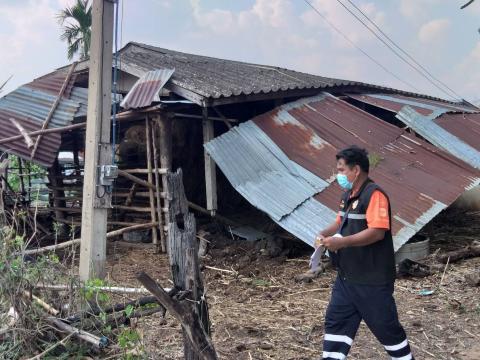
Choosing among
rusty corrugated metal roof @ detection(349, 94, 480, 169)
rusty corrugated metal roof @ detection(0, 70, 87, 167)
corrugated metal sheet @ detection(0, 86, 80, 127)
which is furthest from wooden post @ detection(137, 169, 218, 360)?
rusty corrugated metal roof @ detection(349, 94, 480, 169)

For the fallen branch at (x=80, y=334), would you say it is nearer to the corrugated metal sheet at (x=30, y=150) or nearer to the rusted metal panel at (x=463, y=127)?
the corrugated metal sheet at (x=30, y=150)

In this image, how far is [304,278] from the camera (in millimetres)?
6602

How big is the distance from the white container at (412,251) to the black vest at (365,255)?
3715mm

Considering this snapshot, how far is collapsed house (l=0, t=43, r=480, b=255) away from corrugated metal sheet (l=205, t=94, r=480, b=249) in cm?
2

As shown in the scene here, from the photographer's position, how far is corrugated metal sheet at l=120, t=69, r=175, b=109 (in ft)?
26.2

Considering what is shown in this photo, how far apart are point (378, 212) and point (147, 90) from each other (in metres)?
5.77

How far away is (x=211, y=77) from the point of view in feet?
30.6

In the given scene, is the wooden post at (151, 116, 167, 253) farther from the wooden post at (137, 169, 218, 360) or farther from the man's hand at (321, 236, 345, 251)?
the man's hand at (321, 236, 345, 251)

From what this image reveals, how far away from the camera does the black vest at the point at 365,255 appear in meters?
3.36

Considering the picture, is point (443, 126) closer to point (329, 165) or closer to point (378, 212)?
point (329, 165)

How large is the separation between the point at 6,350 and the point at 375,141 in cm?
668

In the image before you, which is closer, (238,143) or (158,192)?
(238,143)

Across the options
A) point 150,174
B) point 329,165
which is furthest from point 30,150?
point 329,165

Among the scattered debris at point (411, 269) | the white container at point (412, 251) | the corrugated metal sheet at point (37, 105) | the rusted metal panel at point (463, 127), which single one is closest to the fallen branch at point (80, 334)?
the scattered debris at point (411, 269)
